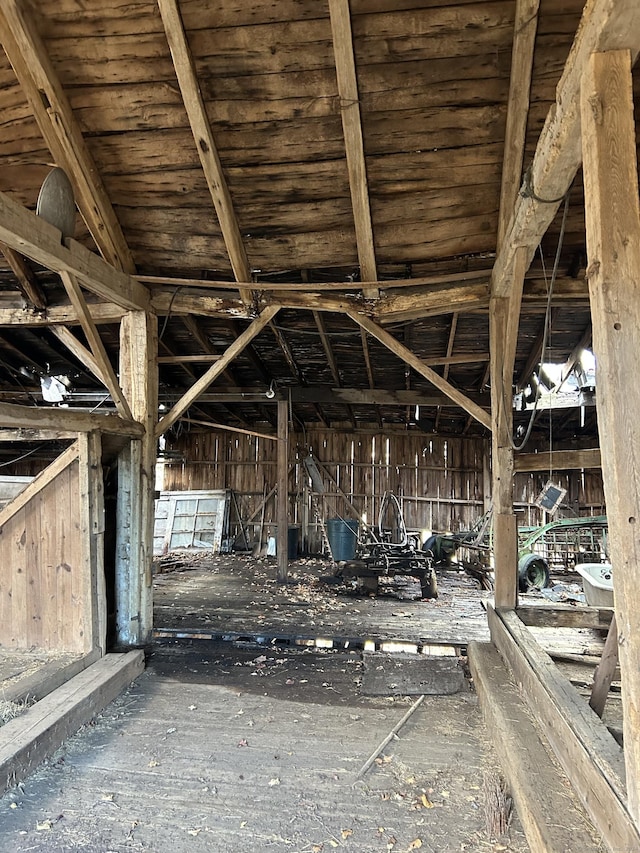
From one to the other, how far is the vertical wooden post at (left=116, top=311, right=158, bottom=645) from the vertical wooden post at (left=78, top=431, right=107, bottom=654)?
22.9 inches

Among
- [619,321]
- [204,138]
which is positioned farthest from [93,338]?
[619,321]

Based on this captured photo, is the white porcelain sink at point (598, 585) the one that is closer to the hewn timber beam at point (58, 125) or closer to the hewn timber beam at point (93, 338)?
the hewn timber beam at point (93, 338)

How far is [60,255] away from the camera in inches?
150

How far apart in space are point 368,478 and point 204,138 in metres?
Result: 9.61

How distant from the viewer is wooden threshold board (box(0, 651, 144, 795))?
289cm

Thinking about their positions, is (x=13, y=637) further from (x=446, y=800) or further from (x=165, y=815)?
(x=446, y=800)

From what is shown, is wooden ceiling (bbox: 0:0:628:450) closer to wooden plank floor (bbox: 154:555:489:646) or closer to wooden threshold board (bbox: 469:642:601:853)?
wooden plank floor (bbox: 154:555:489:646)

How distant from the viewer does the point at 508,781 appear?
2.85 metres

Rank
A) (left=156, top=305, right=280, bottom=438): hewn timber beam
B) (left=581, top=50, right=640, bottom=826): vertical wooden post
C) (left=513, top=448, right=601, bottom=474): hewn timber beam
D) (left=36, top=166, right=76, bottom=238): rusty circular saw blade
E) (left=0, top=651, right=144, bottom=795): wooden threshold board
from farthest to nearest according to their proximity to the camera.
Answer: (left=156, top=305, right=280, bottom=438): hewn timber beam → (left=513, top=448, right=601, bottom=474): hewn timber beam → (left=36, top=166, right=76, bottom=238): rusty circular saw blade → (left=0, top=651, right=144, bottom=795): wooden threshold board → (left=581, top=50, right=640, bottom=826): vertical wooden post

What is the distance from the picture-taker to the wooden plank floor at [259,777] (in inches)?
97.7

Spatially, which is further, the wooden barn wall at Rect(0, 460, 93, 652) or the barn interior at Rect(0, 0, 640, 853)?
the wooden barn wall at Rect(0, 460, 93, 652)

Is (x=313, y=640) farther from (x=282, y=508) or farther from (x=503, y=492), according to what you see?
(x=282, y=508)

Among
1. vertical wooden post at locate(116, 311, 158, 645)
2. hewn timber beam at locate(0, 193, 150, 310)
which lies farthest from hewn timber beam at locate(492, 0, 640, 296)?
vertical wooden post at locate(116, 311, 158, 645)

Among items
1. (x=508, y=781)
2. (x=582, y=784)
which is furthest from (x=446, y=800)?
(x=582, y=784)
